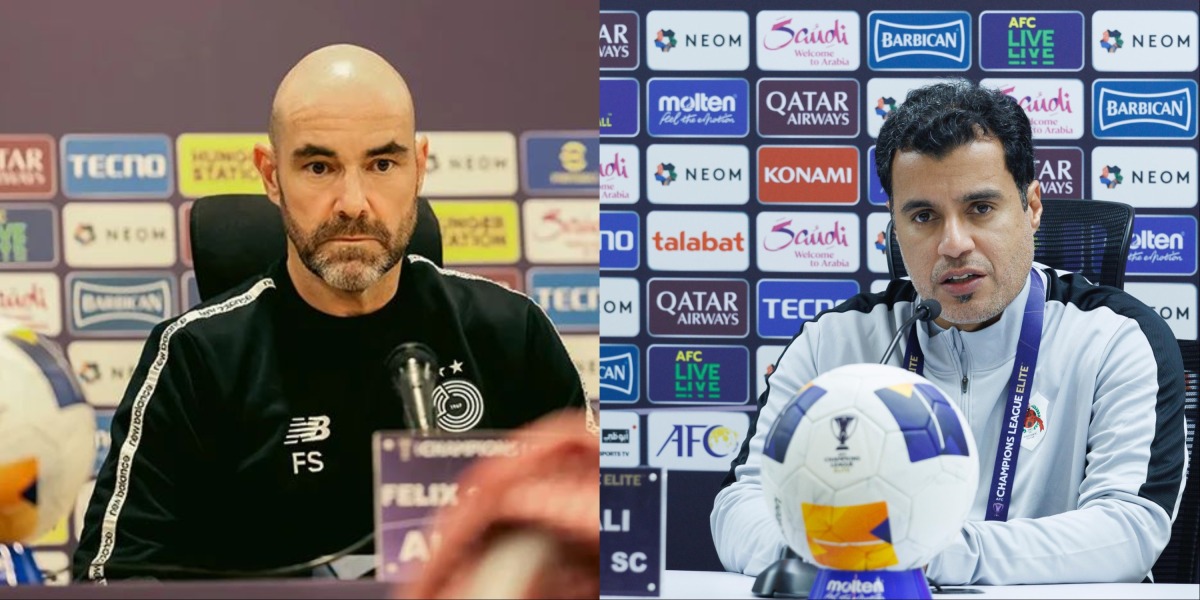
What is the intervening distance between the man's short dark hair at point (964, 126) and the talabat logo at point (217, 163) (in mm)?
1411

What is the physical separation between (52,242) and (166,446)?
0.38m

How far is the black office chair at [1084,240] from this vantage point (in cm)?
277

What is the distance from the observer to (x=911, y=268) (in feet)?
9.04

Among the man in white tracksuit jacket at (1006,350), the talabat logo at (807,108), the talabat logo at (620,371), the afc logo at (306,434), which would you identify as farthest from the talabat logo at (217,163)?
the talabat logo at (807,108)

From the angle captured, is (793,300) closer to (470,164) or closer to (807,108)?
(807,108)

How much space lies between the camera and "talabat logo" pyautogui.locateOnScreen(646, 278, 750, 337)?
155 inches

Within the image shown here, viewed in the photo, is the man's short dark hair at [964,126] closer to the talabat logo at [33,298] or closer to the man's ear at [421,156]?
the man's ear at [421,156]

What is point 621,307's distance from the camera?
3951mm

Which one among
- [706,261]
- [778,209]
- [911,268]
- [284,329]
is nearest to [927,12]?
[778,209]

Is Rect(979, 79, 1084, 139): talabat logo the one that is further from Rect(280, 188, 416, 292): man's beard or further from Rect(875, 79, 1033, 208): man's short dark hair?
Rect(280, 188, 416, 292): man's beard

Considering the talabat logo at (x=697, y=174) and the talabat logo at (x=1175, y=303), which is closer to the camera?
the talabat logo at (x=1175, y=303)

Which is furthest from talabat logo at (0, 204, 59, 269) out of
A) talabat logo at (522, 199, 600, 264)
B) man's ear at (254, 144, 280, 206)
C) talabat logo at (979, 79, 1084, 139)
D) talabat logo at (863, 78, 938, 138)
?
talabat logo at (979, 79, 1084, 139)

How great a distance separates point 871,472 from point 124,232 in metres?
1.29

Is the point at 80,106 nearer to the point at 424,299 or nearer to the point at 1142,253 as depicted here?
the point at 424,299
